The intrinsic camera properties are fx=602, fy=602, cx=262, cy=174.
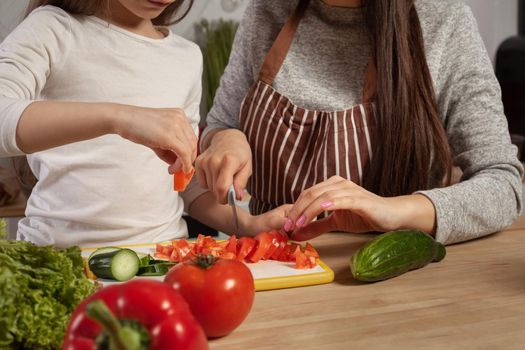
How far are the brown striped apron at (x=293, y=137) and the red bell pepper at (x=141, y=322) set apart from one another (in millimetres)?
1053

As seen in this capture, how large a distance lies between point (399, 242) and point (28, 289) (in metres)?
0.68

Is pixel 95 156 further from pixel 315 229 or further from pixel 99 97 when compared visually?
pixel 315 229

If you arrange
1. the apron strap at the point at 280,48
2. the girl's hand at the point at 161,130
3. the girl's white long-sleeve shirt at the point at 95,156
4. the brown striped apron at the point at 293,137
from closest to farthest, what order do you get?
the girl's hand at the point at 161,130 → the girl's white long-sleeve shirt at the point at 95,156 → the brown striped apron at the point at 293,137 → the apron strap at the point at 280,48

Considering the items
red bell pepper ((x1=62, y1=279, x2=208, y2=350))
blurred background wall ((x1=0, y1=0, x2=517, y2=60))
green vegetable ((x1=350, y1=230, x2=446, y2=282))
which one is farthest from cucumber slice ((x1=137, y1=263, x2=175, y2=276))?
blurred background wall ((x1=0, y1=0, x2=517, y2=60))

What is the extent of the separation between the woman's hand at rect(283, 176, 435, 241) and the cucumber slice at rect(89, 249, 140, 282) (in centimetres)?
35

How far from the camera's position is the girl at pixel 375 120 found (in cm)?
138

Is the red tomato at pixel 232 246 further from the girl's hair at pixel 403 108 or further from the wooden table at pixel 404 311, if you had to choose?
the girl's hair at pixel 403 108

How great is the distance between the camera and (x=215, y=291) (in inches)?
32.5

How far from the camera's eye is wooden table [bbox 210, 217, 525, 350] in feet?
2.90

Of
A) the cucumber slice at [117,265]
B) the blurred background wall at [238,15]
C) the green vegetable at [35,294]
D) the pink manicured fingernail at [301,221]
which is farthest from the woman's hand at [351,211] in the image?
the blurred background wall at [238,15]

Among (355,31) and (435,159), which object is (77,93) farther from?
(435,159)

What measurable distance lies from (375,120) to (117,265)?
0.80 meters

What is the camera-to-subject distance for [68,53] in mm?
1448

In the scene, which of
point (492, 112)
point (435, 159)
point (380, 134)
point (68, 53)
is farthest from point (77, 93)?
point (492, 112)
